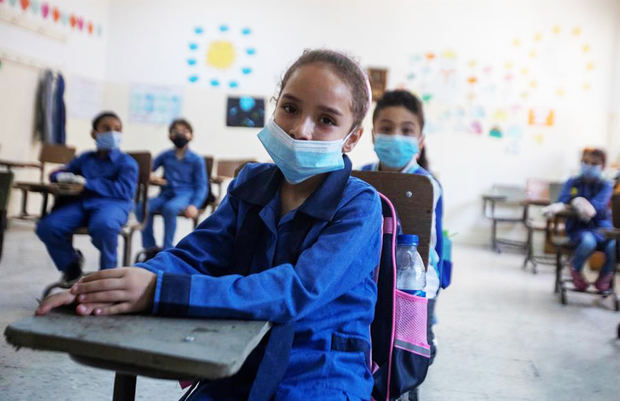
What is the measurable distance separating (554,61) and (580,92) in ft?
1.65

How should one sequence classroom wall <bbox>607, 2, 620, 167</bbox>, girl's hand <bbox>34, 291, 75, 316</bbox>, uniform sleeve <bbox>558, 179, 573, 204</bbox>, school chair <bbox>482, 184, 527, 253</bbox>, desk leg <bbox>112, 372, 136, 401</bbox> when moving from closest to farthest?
girl's hand <bbox>34, 291, 75, 316</bbox> < desk leg <bbox>112, 372, 136, 401</bbox> < uniform sleeve <bbox>558, 179, 573, 204</bbox> < school chair <bbox>482, 184, 527, 253</bbox> < classroom wall <bbox>607, 2, 620, 167</bbox>

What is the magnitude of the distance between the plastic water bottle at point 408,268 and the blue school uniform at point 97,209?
82.7 inches

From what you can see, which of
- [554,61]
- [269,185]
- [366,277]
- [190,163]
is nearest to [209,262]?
[269,185]

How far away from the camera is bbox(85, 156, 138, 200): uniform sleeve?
3.00m

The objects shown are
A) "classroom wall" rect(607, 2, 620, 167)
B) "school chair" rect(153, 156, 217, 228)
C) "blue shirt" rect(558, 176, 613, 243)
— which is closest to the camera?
"blue shirt" rect(558, 176, 613, 243)

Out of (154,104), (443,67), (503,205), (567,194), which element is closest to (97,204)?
(567,194)

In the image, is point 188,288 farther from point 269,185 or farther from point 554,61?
point 554,61

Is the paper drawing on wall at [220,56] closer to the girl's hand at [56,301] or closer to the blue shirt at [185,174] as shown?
the blue shirt at [185,174]

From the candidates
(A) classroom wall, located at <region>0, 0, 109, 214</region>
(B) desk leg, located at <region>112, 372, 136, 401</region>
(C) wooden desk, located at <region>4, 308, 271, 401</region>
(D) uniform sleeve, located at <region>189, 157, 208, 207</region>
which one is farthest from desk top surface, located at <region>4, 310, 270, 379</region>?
(A) classroom wall, located at <region>0, 0, 109, 214</region>

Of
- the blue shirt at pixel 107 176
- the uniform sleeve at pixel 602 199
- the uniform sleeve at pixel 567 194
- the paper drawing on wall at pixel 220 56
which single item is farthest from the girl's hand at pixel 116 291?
the paper drawing on wall at pixel 220 56

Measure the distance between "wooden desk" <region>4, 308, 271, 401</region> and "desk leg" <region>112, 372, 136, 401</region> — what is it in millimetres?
206

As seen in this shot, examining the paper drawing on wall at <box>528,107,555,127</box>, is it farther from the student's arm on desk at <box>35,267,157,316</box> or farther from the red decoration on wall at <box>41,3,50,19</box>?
the student's arm on desk at <box>35,267,157,316</box>

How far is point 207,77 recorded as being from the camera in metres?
6.96

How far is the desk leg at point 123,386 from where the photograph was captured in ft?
2.75
